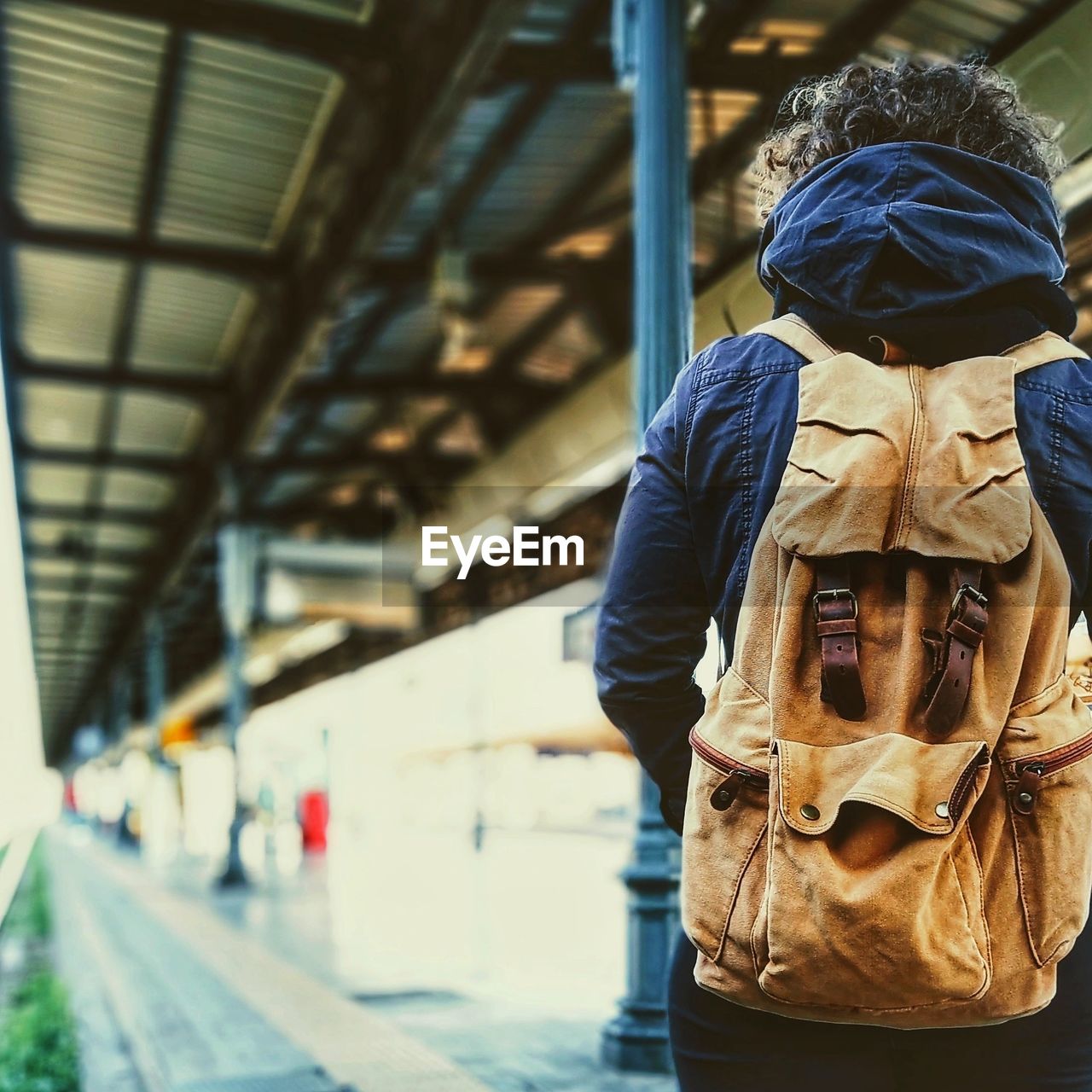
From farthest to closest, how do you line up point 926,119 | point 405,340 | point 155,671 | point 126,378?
1. point 155,671
2. point 126,378
3. point 405,340
4. point 926,119

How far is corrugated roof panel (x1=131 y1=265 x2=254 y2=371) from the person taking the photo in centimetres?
1159

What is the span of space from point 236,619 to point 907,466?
15.4 m

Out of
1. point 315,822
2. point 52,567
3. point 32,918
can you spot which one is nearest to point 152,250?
point 32,918

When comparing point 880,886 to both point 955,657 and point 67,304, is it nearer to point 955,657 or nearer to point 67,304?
point 955,657

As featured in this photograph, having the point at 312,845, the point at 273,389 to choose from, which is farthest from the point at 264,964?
the point at 312,845

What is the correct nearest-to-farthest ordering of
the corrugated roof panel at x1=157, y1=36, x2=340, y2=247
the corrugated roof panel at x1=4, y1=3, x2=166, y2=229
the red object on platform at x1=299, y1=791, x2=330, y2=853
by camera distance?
the corrugated roof panel at x1=4, y1=3, x2=166, y2=229, the corrugated roof panel at x1=157, y1=36, x2=340, y2=247, the red object on platform at x1=299, y1=791, x2=330, y2=853

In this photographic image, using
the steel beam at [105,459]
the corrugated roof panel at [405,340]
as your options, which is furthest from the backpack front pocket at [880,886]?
the steel beam at [105,459]

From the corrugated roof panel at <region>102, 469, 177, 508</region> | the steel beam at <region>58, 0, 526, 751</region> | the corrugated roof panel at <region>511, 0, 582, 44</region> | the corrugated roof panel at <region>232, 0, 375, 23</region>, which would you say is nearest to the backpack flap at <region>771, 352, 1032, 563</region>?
the steel beam at <region>58, 0, 526, 751</region>

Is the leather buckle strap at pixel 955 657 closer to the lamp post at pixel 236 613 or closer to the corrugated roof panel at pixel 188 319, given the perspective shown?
the corrugated roof panel at pixel 188 319

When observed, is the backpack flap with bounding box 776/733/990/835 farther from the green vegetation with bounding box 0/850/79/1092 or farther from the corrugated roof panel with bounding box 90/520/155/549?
the corrugated roof panel with bounding box 90/520/155/549

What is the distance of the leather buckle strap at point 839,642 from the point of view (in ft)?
4.06

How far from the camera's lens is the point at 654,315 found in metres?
4.70

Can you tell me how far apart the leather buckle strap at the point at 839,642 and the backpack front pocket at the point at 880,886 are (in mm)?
45

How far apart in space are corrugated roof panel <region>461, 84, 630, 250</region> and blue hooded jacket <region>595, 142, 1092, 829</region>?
647cm
